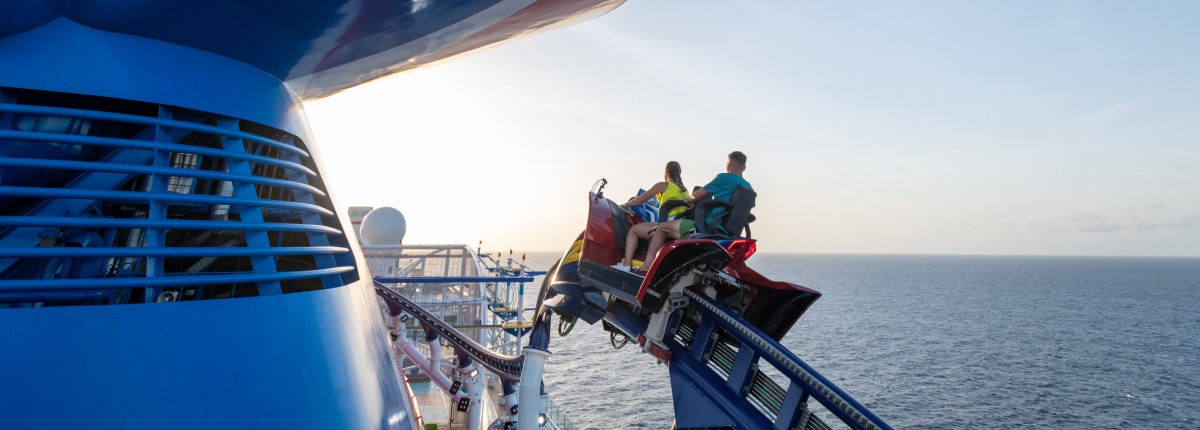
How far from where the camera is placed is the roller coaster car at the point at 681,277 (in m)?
5.54

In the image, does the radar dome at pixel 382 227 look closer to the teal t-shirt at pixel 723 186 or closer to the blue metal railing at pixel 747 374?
the blue metal railing at pixel 747 374

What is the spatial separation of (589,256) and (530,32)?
2548mm

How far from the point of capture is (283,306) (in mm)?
3076

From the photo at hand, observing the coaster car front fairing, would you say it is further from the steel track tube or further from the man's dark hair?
the man's dark hair

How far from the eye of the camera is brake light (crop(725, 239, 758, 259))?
221 inches

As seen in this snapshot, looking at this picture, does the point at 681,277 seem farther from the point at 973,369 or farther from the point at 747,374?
the point at 973,369

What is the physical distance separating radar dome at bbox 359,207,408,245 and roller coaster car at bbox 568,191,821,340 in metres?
25.6

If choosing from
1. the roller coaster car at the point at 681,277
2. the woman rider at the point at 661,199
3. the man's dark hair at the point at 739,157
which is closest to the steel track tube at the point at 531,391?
the roller coaster car at the point at 681,277

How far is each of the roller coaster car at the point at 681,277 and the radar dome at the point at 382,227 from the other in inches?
1007

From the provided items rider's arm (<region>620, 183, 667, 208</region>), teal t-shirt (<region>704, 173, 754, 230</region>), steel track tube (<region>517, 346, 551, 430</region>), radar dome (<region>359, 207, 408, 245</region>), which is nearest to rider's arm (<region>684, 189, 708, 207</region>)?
teal t-shirt (<region>704, 173, 754, 230</region>)

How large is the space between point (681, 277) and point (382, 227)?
86.9ft

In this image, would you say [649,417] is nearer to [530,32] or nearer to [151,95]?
[530,32]

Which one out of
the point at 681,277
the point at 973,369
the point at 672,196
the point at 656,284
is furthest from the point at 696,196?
the point at 973,369

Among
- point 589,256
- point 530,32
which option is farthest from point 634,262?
point 530,32
